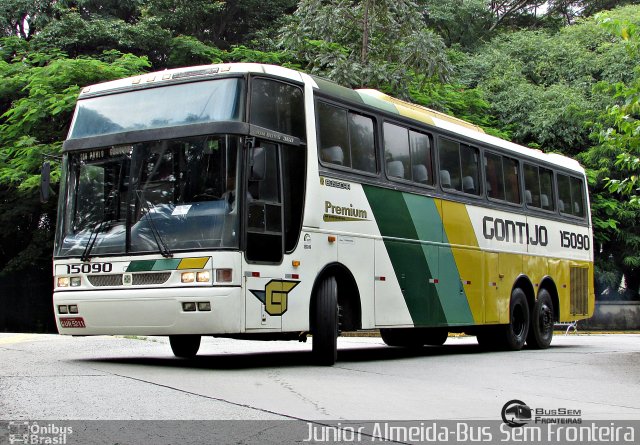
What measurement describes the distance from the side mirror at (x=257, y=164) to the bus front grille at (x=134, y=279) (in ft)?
4.77

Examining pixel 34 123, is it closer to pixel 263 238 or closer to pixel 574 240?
pixel 574 240

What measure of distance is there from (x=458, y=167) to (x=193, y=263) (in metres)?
6.51

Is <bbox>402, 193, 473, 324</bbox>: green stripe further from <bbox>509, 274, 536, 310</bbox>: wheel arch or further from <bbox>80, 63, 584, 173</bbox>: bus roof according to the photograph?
<bbox>509, 274, 536, 310</bbox>: wheel arch

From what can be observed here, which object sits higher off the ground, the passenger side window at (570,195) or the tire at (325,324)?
the passenger side window at (570,195)

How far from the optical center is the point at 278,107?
11.6m

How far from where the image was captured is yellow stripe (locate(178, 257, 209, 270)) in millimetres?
10641

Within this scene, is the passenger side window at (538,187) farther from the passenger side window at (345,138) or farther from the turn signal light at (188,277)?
the turn signal light at (188,277)

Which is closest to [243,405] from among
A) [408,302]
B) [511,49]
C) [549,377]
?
[549,377]

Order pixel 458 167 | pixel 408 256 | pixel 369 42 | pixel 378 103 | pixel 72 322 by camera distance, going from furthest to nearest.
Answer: pixel 369 42
pixel 458 167
pixel 408 256
pixel 378 103
pixel 72 322

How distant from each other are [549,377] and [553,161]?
28.7 ft

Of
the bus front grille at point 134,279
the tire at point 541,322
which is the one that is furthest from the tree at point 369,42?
the bus front grille at point 134,279

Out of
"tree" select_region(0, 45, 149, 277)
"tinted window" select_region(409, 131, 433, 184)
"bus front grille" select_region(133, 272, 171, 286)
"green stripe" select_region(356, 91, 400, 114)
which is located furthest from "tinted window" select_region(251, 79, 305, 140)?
"tree" select_region(0, 45, 149, 277)

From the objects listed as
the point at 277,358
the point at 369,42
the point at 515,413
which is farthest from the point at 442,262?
the point at 369,42

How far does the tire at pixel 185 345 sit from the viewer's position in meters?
13.2
